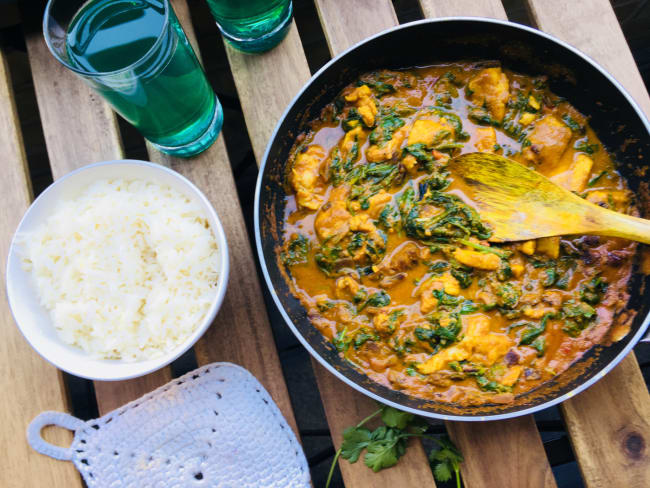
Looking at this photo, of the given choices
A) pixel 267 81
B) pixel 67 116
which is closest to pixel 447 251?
pixel 267 81

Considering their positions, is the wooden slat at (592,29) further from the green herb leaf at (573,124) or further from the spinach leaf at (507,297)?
the spinach leaf at (507,297)

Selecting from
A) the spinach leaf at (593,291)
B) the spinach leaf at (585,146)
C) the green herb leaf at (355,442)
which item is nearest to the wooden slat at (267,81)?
the spinach leaf at (585,146)

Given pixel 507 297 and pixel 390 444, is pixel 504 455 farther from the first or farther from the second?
pixel 507 297

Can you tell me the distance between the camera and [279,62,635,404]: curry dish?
1865 mm

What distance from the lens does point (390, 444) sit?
1.89 metres

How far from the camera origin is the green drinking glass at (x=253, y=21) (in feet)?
6.19

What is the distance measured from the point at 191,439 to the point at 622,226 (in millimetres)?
1747

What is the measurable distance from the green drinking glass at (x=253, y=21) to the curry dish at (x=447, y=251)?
0.43m

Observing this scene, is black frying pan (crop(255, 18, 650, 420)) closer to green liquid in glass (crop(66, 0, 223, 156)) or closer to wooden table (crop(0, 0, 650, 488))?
wooden table (crop(0, 0, 650, 488))

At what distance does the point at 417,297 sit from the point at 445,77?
2.87 ft

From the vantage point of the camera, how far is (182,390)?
2035 millimetres

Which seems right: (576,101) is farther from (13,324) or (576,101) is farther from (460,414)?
(13,324)

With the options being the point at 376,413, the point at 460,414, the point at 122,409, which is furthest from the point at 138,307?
the point at 460,414

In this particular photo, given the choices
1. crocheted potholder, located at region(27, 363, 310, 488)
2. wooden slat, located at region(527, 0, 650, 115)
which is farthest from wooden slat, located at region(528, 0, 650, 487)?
wooden slat, located at region(527, 0, 650, 115)
